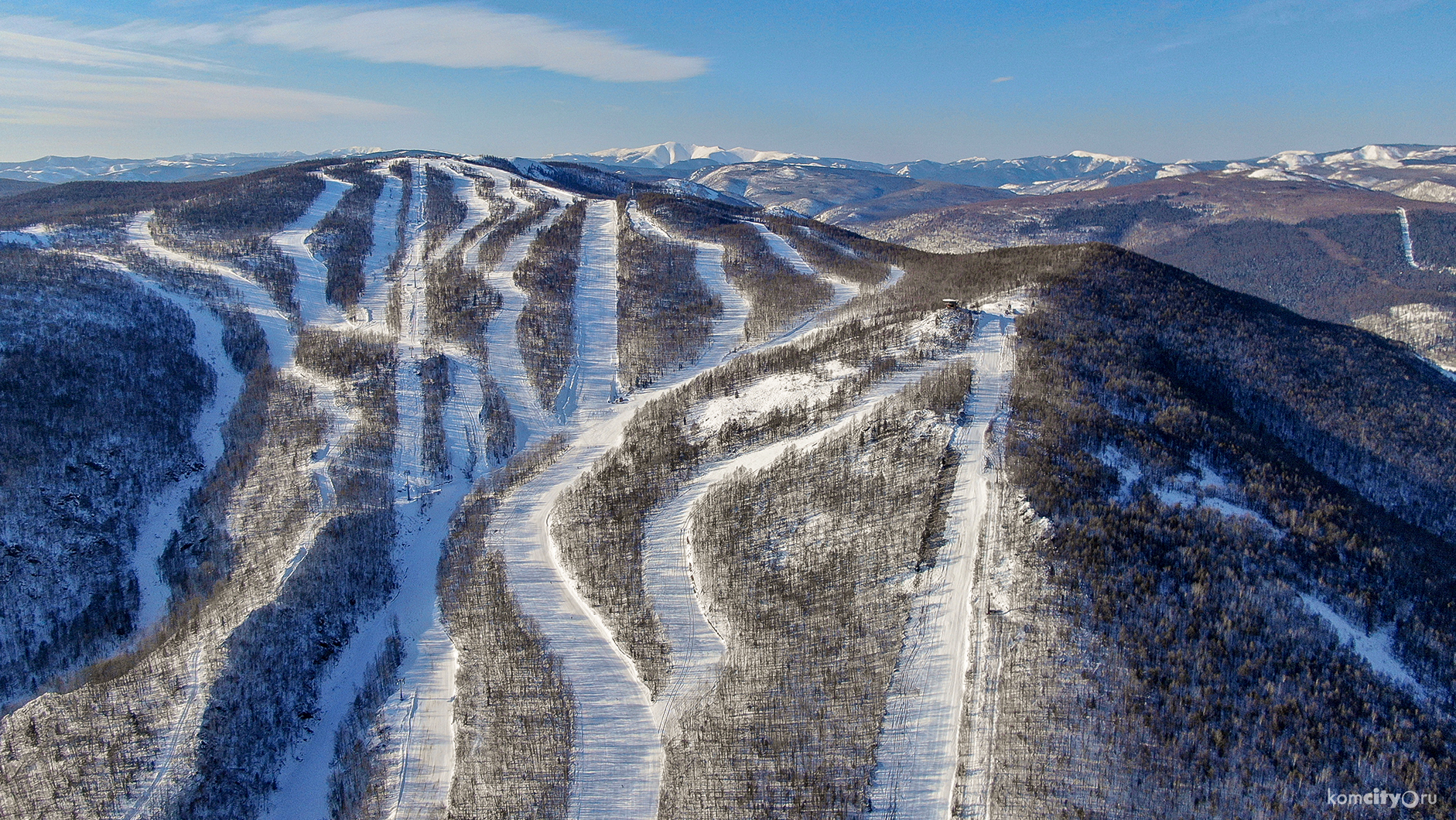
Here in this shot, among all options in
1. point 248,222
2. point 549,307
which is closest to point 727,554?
point 549,307

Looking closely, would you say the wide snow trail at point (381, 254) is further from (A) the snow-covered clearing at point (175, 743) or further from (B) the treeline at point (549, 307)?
(A) the snow-covered clearing at point (175, 743)

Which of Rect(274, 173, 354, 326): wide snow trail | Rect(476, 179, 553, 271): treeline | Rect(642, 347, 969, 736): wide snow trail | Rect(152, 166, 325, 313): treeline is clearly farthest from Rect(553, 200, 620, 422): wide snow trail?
Rect(152, 166, 325, 313): treeline

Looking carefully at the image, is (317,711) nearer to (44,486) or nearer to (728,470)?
(728,470)

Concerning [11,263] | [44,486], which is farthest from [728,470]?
[11,263]

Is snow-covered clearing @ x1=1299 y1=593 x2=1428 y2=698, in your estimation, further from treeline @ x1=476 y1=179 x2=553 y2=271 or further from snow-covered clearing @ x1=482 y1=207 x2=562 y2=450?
treeline @ x1=476 y1=179 x2=553 y2=271

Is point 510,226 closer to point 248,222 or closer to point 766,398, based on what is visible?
point 248,222
